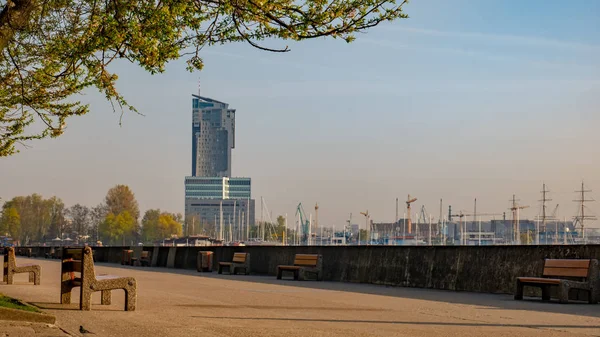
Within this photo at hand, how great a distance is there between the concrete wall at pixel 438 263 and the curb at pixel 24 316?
35.5 feet

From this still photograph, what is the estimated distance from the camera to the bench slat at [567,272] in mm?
17103

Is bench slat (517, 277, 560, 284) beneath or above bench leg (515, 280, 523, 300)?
above

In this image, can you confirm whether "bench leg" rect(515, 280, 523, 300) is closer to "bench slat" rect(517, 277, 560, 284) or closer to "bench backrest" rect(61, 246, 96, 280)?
"bench slat" rect(517, 277, 560, 284)

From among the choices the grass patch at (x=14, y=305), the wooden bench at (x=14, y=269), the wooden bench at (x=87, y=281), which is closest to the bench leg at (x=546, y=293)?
the wooden bench at (x=87, y=281)

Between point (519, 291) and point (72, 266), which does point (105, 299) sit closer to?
point (72, 266)

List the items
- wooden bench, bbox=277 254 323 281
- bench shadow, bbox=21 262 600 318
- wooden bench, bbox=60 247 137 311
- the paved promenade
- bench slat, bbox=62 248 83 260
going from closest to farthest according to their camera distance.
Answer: the paved promenade → wooden bench, bbox=60 247 137 311 → bench slat, bbox=62 248 83 260 → bench shadow, bbox=21 262 600 318 → wooden bench, bbox=277 254 323 281

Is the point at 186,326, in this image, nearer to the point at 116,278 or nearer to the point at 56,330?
the point at 56,330

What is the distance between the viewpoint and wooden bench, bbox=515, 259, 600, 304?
16.9m

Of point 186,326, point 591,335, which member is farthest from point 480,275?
point 186,326

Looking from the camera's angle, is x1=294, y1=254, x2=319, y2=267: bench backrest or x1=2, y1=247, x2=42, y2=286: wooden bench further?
x1=294, y1=254, x2=319, y2=267: bench backrest

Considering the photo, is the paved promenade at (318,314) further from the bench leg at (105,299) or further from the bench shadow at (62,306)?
the bench leg at (105,299)

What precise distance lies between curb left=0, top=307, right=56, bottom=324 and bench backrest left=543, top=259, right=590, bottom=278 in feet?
33.4

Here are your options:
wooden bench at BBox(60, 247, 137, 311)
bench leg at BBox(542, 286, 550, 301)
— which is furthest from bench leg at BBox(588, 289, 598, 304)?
wooden bench at BBox(60, 247, 137, 311)

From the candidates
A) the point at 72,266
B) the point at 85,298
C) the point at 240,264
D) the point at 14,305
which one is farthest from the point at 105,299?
the point at 240,264
